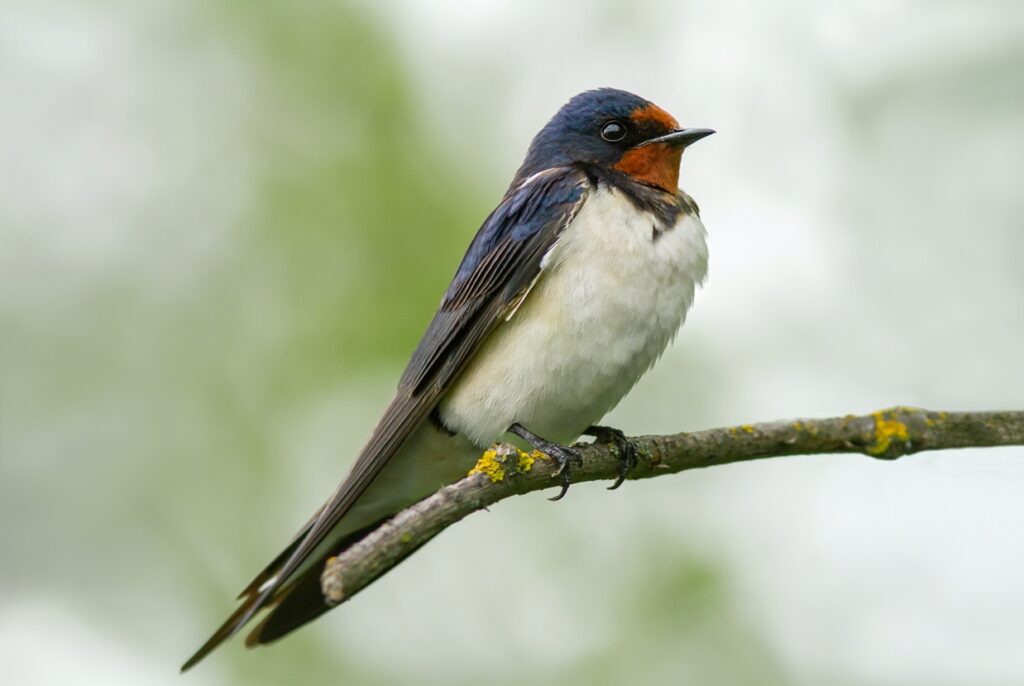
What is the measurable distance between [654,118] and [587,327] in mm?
985

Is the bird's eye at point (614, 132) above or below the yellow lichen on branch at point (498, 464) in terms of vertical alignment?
above

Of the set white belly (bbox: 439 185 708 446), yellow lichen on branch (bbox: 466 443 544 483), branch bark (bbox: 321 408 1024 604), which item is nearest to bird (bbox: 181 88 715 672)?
white belly (bbox: 439 185 708 446)

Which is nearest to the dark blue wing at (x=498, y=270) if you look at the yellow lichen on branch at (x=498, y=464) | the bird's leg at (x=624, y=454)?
the bird's leg at (x=624, y=454)

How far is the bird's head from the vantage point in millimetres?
4156

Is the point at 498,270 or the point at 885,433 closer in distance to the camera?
the point at 885,433

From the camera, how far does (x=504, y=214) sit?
408cm


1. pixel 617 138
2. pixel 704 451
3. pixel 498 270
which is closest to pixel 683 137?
pixel 617 138

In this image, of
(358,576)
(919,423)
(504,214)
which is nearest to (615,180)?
(504,214)

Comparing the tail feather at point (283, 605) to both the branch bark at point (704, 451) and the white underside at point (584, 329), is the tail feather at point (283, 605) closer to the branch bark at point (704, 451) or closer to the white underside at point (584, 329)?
the white underside at point (584, 329)

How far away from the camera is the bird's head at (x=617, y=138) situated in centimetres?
416

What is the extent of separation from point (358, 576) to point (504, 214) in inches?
76.6

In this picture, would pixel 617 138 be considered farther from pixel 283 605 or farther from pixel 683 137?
pixel 283 605

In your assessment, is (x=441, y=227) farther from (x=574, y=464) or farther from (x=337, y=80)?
(x=574, y=464)

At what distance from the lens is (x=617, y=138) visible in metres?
4.29
